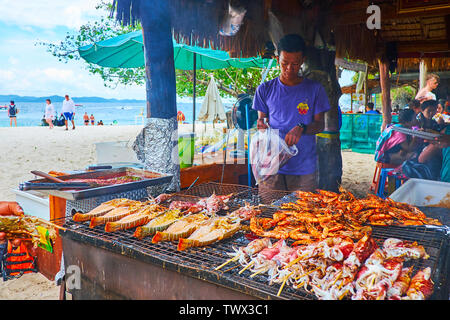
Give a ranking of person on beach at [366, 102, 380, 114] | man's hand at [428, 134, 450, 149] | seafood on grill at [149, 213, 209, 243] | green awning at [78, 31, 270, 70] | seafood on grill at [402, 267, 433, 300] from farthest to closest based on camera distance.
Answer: person on beach at [366, 102, 380, 114] < green awning at [78, 31, 270, 70] < man's hand at [428, 134, 450, 149] < seafood on grill at [149, 213, 209, 243] < seafood on grill at [402, 267, 433, 300]

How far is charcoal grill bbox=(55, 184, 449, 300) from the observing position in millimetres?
1781

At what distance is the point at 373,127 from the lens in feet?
45.7

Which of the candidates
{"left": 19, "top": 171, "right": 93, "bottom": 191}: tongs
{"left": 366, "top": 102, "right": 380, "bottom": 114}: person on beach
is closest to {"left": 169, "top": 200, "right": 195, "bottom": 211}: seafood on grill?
{"left": 19, "top": 171, "right": 93, "bottom": 191}: tongs

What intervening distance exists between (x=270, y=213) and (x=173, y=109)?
2.28 metres

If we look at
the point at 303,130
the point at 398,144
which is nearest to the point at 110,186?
the point at 303,130

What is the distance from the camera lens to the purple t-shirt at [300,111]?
157 inches

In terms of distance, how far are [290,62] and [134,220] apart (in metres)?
2.58

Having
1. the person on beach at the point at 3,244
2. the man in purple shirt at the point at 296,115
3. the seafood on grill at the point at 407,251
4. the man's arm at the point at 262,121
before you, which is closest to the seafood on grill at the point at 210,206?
the man in purple shirt at the point at 296,115

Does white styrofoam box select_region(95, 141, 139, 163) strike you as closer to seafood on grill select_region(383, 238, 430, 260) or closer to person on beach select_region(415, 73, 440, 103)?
seafood on grill select_region(383, 238, 430, 260)

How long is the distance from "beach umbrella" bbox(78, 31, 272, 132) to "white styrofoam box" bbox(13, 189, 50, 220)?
13.5ft

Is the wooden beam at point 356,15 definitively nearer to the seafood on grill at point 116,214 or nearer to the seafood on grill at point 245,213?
the seafood on grill at point 245,213

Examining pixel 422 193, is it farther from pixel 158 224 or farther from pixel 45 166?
pixel 45 166

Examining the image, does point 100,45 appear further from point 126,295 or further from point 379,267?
point 379,267
